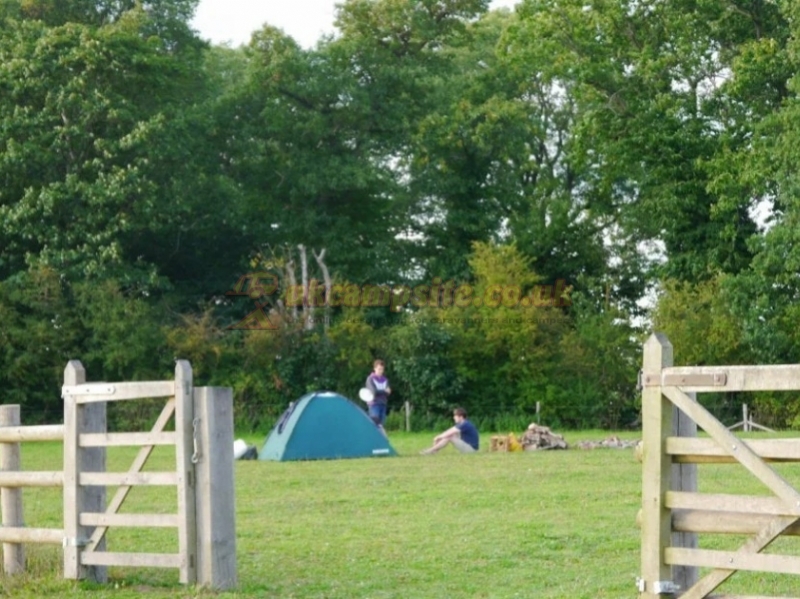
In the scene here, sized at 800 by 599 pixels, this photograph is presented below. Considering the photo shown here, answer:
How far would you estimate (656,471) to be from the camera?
7867mm

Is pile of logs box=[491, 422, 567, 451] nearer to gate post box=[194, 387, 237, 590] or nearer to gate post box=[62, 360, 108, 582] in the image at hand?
gate post box=[62, 360, 108, 582]

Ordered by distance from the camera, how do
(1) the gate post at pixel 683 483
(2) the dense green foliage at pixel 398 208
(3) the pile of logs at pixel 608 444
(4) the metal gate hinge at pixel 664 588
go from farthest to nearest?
(2) the dense green foliage at pixel 398 208 → (3) the pile of logs at pixel 608 444 → (1) the gate post at pixel 683 483 → (4) the metal gate hinge at pixel 664 588

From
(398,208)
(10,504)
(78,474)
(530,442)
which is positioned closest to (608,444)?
(530,442)

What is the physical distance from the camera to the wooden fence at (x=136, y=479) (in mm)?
10008

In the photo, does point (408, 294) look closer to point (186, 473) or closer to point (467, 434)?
point (467, 434)

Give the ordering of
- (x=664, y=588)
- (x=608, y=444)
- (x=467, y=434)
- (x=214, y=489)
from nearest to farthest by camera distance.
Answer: (x=664, y=588)
(x=214, y=489)
(x=467, y=434)
(x=608, y=444)

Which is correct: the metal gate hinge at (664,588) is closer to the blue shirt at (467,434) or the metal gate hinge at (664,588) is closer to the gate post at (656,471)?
the gate post at (656,471)

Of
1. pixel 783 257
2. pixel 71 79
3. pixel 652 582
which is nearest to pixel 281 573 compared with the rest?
pixel 652 582

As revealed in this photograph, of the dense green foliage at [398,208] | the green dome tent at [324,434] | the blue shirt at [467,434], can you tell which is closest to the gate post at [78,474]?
the green dome tent at [324,434]

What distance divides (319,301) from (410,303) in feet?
13.8

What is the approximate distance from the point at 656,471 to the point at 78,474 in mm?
4628

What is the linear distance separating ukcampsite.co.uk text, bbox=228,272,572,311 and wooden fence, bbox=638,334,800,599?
33525mm

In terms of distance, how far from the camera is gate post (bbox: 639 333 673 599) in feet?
25.7

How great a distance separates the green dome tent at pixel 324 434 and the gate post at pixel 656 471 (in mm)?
16658
